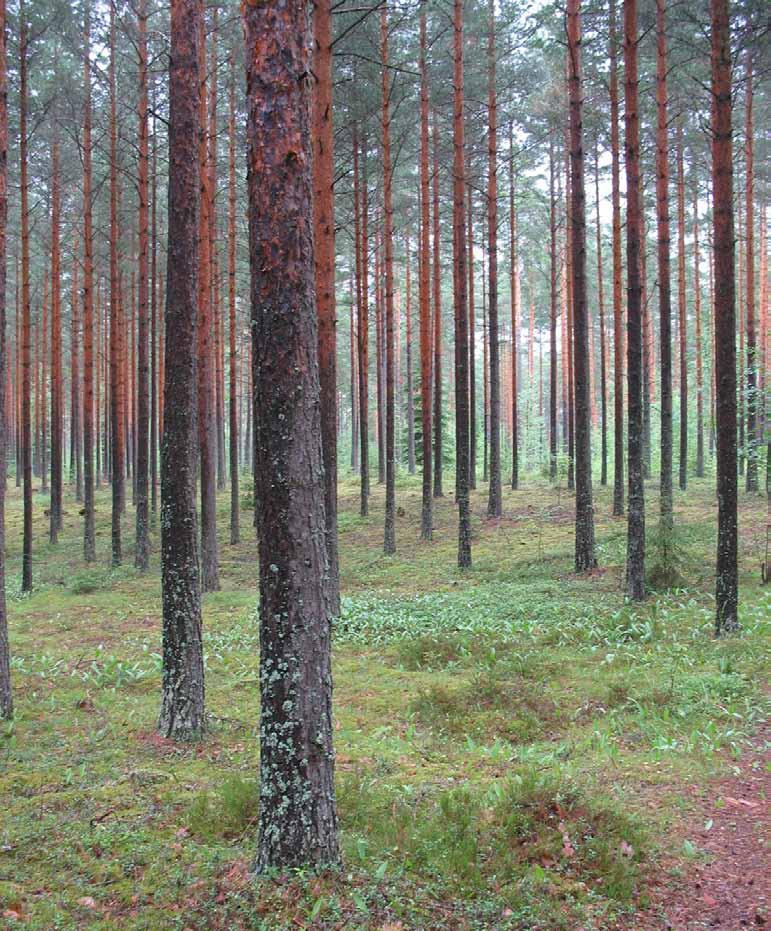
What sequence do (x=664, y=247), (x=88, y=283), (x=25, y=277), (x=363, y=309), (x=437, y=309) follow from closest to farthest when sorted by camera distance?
1. (x=664, y=247)
2. (x=25, y=277)
3. (x=88, y=283)
4. (x=363, y=309)
5. (x=437, y=309)

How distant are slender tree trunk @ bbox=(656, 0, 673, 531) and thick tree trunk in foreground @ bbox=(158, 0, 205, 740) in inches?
336

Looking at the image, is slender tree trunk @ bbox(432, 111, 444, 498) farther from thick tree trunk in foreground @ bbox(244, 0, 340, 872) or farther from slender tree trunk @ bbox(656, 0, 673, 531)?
thick tree trunk in foreground @ bbox(244, 0, 340, 872)

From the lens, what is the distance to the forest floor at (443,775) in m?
4.13

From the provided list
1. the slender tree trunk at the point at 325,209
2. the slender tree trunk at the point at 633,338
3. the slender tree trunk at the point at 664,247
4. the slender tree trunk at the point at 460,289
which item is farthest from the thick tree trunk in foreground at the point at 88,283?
the slender tree trunk at the point at 664,247

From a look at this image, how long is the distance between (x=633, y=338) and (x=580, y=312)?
2.87 meters

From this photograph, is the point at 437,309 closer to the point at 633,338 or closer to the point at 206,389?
the point at 206,389

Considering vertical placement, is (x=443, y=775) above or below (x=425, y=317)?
below

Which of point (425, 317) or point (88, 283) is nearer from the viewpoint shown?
point (88, 283)

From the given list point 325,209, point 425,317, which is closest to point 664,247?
point 425,317

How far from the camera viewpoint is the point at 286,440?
4.18m

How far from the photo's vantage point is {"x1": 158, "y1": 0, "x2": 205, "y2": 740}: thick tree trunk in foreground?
275 inches

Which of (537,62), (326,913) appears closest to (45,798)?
(326,913)

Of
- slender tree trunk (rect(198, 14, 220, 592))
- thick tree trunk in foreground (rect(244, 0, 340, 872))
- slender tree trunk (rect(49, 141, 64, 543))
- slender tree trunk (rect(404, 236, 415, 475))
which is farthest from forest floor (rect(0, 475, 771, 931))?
slender tree trunk (rect(404, 236, 415, 475))

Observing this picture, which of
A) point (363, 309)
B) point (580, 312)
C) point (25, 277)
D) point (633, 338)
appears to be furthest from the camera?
point (363, 309)
